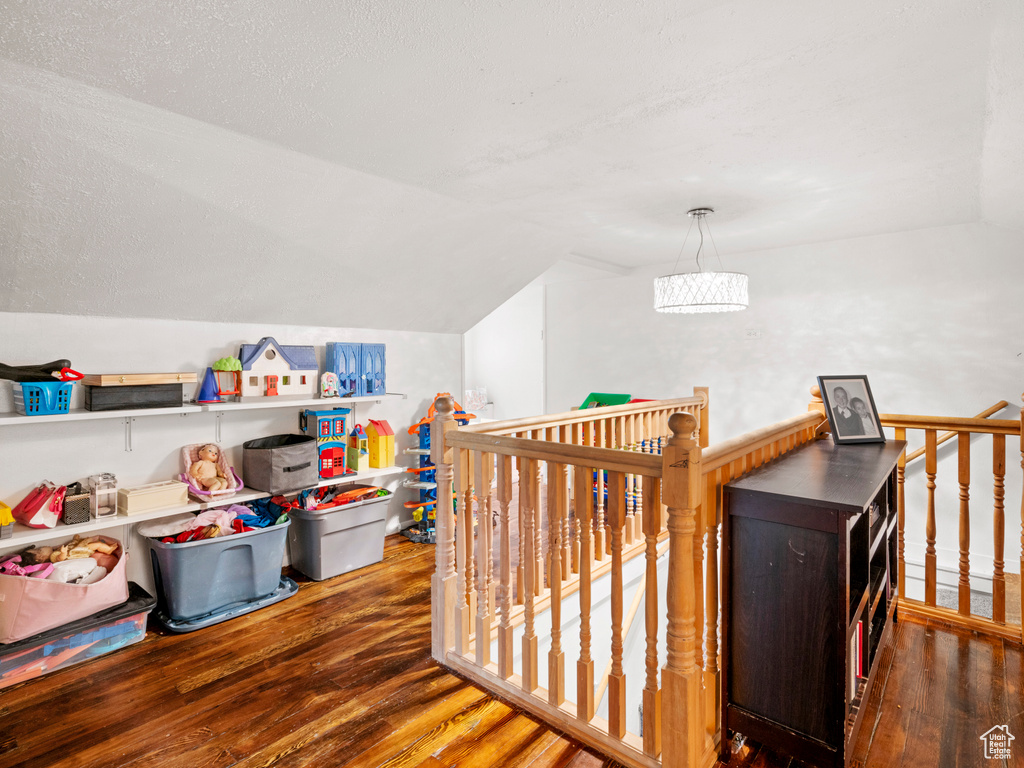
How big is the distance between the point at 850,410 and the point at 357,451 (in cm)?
275

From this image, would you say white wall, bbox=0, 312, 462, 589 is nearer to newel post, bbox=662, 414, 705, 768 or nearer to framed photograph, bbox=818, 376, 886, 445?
newel post, bbox=662, 414, 705, 768

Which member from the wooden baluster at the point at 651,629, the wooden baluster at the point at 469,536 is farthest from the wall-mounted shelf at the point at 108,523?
the wooden baluster at the point at 651,629

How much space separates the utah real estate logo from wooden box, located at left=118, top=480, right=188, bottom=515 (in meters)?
3.24

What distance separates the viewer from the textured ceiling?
1429mm

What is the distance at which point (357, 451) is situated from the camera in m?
3.50

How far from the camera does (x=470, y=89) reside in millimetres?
1745

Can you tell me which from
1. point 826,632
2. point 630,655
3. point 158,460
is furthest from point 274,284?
point 630,655

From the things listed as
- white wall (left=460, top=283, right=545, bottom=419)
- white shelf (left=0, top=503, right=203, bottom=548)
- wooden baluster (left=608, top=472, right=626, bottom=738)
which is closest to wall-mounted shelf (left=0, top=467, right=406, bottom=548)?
white shelf (left=0, top=503, right=203, bottom=548)

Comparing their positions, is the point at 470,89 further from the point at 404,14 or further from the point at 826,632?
the point at 826,632

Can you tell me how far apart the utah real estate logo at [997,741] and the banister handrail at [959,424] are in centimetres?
108

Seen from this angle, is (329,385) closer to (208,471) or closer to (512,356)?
(208,471)

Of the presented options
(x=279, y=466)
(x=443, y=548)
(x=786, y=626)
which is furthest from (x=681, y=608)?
(x=279, y=466)

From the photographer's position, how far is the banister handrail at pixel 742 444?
59.9 inches

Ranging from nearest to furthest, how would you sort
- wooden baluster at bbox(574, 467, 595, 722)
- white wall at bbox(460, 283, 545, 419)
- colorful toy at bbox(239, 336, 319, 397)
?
wooden baluster at bbox(574, 467, 595, 722)
colorful toy at bbox(239, 336, 319, 397)
white wall at bbox(460, 283, 545, 419)
